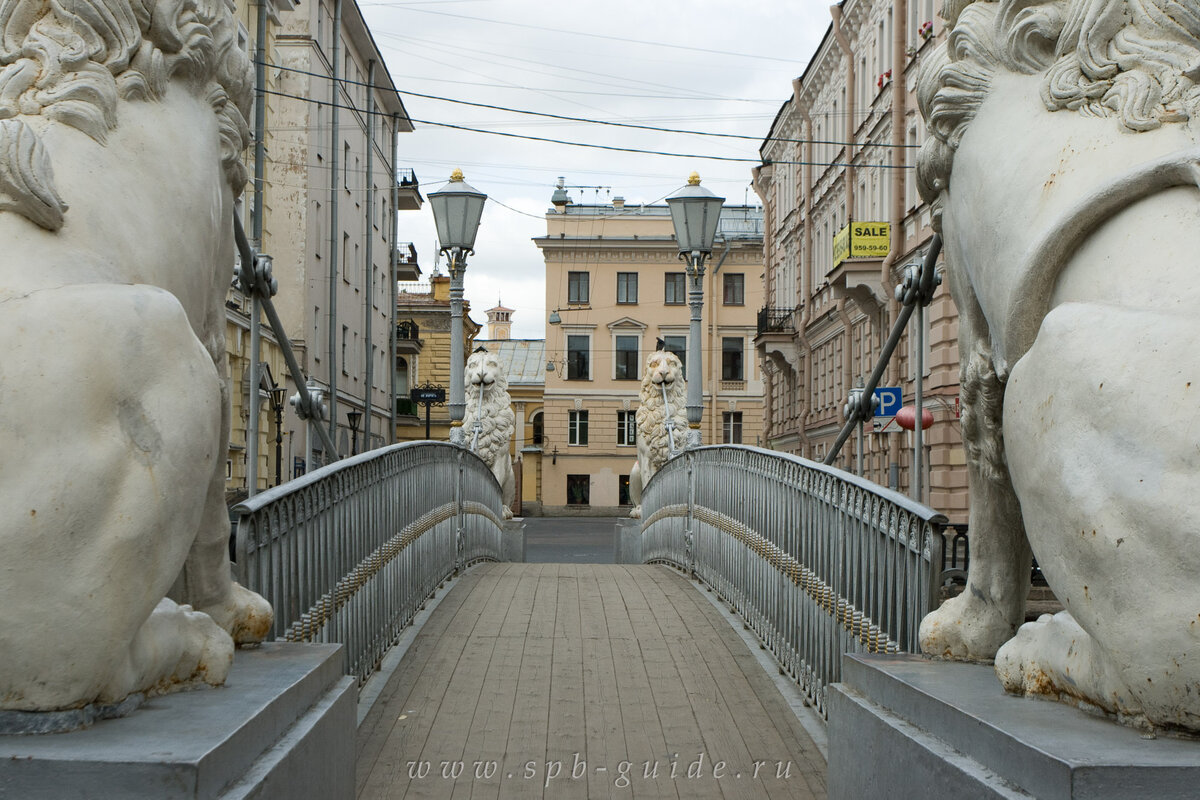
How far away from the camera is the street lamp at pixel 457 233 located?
14.3 m

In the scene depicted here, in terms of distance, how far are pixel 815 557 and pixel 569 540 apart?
29.6 metres

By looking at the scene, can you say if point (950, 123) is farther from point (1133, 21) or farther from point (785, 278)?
point (785, 278)

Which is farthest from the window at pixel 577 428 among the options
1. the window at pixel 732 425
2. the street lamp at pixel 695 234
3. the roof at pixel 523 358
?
the street lamp at pixel 695 234

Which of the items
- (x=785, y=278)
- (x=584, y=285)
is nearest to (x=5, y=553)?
(x=785, y=278)

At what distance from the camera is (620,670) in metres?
7.05

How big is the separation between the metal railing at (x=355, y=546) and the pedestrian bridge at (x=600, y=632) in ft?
0.05

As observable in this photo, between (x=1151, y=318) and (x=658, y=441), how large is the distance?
55.7 feet

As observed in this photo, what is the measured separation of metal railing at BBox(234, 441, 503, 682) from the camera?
4586 millimetres

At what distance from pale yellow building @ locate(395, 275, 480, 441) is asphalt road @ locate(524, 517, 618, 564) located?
612 centimetres

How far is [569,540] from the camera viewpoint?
35.7 meters

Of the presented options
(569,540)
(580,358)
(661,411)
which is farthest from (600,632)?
(580,358)

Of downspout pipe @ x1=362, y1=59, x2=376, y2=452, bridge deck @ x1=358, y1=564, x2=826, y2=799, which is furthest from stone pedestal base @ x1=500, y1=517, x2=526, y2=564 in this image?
downspout pipe @ x1=362, y1=59, x2=376, y2=452

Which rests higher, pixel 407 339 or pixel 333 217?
pixel 333 217

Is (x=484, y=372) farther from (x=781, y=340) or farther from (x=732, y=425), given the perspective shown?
(x=732, y=425)
